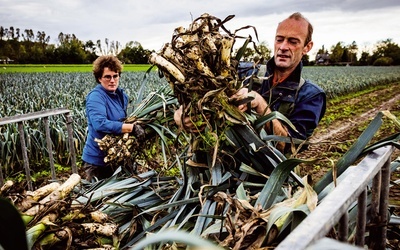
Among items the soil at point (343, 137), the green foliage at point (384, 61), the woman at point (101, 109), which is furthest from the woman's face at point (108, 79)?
the green foliage at point (384, 61)

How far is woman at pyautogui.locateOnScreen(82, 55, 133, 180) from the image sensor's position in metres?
2.73

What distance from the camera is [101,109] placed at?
2723 millimetres

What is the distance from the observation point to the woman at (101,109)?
8.95ft

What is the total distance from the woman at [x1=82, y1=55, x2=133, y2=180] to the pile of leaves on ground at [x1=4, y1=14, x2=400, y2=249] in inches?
42.0

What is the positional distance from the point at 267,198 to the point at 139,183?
835mm

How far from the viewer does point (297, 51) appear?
204cm

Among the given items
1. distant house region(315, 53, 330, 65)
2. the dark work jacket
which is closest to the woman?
the dark work jacket

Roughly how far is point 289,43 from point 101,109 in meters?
1.53

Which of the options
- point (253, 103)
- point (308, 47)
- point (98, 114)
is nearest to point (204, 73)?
point (253, 103)

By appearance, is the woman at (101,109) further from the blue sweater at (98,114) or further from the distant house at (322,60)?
the distant house at (322,60)

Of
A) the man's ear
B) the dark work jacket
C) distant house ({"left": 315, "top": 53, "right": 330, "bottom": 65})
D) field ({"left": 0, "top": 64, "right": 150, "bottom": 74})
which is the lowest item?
field ({"left": 0, "top": 64, "right": 150, "bottom": 74})

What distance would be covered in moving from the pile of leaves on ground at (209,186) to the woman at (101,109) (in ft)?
3.50

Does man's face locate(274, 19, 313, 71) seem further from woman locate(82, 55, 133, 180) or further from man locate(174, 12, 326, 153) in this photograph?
woman locate(82, 55, 133, 180)

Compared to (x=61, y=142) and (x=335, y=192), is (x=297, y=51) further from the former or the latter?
(x=61, y=142)
